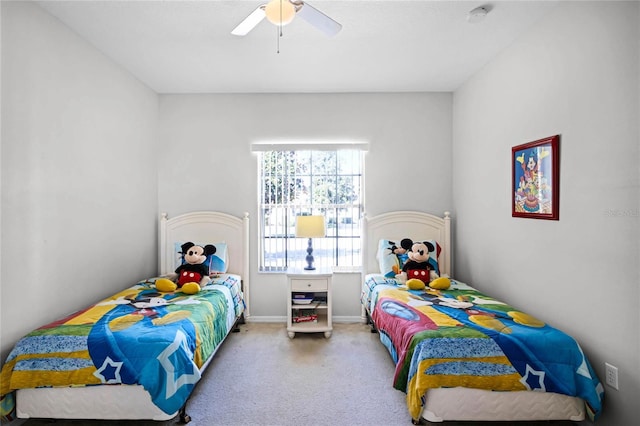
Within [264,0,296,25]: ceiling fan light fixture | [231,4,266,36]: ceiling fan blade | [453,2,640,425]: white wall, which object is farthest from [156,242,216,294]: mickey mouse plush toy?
[453,2,640,425]: white wall

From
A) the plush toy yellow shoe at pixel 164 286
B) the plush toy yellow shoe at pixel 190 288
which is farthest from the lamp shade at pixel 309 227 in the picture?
the plush toy yellow shoe at pixel 164 286

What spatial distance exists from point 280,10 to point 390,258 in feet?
8.40

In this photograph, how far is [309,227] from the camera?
3586 mm

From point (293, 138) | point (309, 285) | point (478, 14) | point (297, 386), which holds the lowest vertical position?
point (297, 386)

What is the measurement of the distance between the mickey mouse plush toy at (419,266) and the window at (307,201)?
78 centimetres

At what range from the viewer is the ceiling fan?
5.92 feet

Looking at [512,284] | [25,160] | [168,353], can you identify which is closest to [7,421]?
[168,353]

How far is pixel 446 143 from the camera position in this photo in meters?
3.97

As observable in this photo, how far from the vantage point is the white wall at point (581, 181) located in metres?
1.80

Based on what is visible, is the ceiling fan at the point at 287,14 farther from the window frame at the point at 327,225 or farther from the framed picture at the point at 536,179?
the window frame at the point at 327,225

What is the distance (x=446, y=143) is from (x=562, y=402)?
274 cm

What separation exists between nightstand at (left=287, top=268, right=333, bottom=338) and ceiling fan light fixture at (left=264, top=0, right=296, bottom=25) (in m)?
2.31

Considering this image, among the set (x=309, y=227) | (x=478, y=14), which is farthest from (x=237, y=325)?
(x=478, y=14)

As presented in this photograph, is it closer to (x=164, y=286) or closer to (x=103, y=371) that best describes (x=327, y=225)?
(x=164, y=286)
